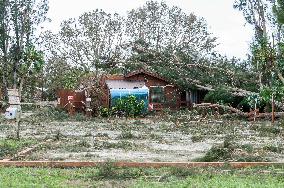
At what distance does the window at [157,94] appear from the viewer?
38.7 meters

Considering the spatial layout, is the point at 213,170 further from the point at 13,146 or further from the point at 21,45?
the point at 21,45

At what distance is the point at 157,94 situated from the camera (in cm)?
3891

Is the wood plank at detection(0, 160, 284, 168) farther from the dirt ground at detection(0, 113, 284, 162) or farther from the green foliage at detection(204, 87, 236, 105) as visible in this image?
the green foliage at detection(204, 87, 236, 105)

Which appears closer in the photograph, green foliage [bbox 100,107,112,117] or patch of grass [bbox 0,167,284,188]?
patch of grass [bbox 0,167,284,188]

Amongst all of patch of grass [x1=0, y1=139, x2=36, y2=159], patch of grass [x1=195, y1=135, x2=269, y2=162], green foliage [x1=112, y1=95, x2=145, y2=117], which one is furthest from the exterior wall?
patch of grass [x1=195, y1=135, x2=269, y2=162]

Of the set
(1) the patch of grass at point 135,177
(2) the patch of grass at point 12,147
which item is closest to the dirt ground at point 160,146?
(2) the patch of grass at point 12,147

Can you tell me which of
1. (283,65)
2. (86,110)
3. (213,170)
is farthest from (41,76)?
(213,170)

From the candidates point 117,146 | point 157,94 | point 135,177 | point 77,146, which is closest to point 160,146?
point 117,146

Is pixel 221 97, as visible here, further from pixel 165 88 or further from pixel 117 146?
pixel 117 146

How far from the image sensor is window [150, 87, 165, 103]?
127 feet

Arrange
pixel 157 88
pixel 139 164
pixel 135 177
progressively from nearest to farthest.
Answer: pixel 135 177, pixel 139 164, pixel 157 88

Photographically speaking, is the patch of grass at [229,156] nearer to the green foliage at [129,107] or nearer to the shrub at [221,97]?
the shrub at [221,97]

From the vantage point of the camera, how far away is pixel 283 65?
23609 mm

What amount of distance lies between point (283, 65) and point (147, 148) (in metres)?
11.5
